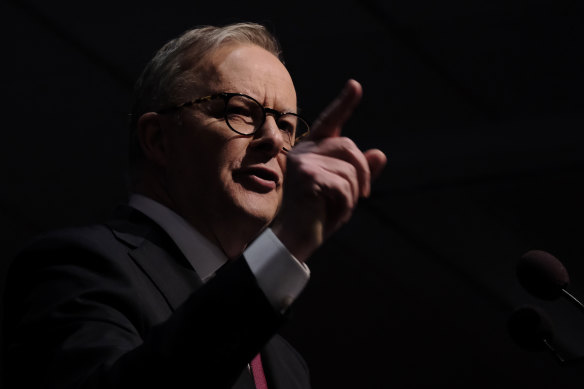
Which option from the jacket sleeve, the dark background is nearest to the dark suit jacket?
the jacket sleeve

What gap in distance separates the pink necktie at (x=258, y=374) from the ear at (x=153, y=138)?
0.40 meters

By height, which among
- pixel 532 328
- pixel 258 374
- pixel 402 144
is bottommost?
pixel 402 144

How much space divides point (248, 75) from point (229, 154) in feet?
0.50

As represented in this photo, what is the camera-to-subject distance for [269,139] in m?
1.75

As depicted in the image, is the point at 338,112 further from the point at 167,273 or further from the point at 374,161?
the point at 167,273

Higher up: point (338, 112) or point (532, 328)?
point (338, 112)

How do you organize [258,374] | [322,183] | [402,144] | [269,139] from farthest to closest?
[402,144]
[269,139]
[258,374]
[322,183]

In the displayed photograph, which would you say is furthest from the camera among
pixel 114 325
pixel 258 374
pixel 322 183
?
pixel 258 374

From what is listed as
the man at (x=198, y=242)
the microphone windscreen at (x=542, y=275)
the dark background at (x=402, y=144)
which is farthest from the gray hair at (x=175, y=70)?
the dark background at (x=402, y=144)

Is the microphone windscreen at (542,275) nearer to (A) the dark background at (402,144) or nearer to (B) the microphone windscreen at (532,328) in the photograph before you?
(B) the microphone windscreen at (532,328)

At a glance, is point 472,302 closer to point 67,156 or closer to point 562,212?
point 562,212

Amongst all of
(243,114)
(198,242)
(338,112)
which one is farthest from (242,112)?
(338,112)

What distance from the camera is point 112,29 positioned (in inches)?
138

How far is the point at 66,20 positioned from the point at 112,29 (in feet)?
0.51
